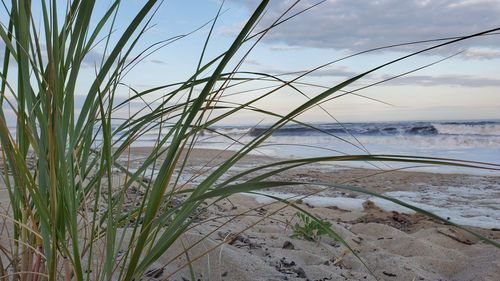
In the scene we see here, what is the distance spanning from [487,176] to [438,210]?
3.22 meters

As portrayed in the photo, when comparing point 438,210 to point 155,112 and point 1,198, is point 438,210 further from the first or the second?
point 155,112

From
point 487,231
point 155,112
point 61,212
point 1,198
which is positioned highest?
point 155,112

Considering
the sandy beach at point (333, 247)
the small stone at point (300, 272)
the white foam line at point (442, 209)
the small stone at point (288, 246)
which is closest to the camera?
the sandy beach at point (333, 247)

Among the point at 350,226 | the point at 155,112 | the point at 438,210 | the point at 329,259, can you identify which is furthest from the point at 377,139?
the point at 155,112

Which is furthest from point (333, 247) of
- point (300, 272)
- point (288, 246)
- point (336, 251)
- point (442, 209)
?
point (442, 209)

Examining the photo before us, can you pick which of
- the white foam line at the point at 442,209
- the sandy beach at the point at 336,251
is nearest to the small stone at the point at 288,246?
the sandy beach at the point at 336,251

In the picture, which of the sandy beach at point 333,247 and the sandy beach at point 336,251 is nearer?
the sandy beach at point 333,247

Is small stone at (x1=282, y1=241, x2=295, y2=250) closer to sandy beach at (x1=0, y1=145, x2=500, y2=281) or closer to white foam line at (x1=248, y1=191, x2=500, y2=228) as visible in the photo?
sandy beach at (x1=0, y1=145, x2=500, y2=281)

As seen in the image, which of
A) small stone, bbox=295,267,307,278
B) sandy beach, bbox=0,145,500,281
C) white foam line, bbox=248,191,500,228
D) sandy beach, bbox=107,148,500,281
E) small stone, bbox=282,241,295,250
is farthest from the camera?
white foam line, bbox=248,191,500,228

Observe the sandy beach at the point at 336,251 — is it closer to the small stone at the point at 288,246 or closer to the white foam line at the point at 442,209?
the small stone at the point at 288,246

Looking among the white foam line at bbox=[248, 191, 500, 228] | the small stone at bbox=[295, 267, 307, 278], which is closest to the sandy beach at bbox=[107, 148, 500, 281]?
the small stone at bbox=[295, 267, 307, 278]

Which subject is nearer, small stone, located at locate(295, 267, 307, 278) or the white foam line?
small stone, located at locate(295, 267, 307, 278)

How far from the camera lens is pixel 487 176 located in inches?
308

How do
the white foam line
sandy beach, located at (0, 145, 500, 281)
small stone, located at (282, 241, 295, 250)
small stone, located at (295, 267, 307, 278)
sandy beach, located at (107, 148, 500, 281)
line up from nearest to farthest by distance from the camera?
sandy beach, located at (0, 145, 500, 281) → sandy beach, located at (107, 148, 500, 281) → small stone, located at (295, 267, 307, 278) → small stone, located at (282, 241, 295, 250) → the white foam line
